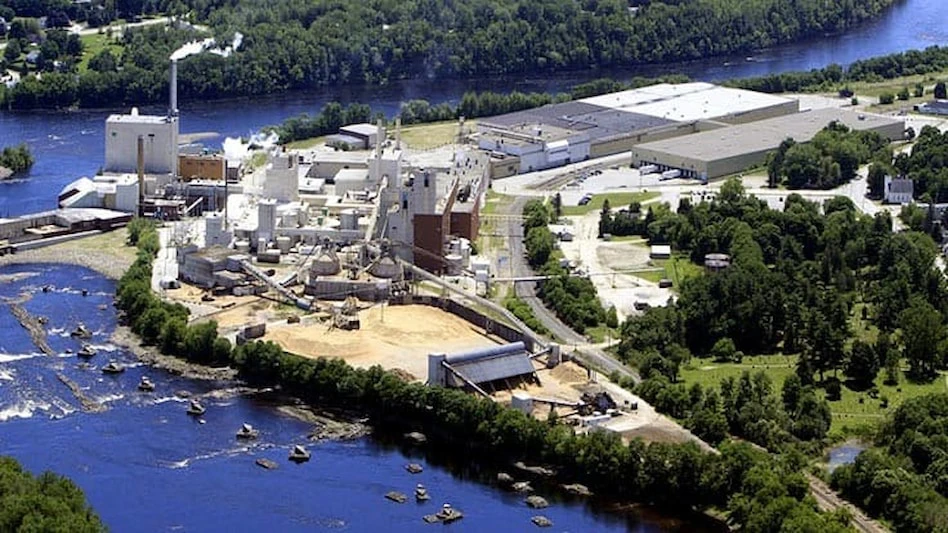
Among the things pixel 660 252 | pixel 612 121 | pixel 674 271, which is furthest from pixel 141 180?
pixel 612 121

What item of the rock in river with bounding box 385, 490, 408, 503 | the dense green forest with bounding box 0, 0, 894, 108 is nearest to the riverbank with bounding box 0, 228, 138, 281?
the rock in river with bounding box 385, 490, 408, 503

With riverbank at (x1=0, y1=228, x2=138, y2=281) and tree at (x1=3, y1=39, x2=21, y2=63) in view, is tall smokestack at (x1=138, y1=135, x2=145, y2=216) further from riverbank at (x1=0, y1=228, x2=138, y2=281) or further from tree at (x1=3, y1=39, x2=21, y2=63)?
tree at (x1=3, y1=39, x2=21, y2=63)

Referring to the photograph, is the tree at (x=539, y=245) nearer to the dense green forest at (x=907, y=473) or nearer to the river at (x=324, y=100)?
the river at (x=324, y=100)

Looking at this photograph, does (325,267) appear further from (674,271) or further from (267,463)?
(267,463)

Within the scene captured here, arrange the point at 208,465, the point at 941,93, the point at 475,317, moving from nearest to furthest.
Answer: the point at 208,465 < the point at 475,317 < the point at 941,93

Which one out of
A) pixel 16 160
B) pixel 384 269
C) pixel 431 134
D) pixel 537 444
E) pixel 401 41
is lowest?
pixel 537 444

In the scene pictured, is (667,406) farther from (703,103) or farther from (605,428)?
(703,103)
